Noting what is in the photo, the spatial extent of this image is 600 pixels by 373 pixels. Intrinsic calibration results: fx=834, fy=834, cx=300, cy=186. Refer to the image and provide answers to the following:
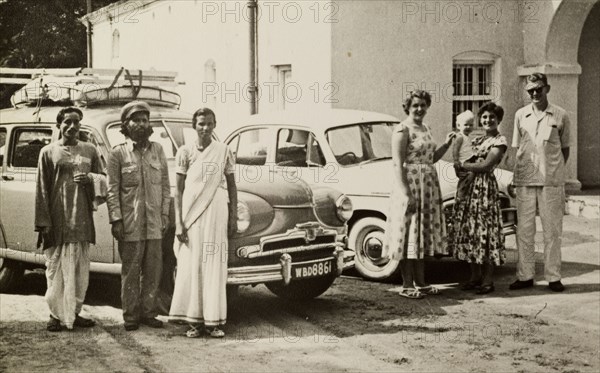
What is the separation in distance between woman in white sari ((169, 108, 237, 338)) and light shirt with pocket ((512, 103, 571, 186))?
11.4ft

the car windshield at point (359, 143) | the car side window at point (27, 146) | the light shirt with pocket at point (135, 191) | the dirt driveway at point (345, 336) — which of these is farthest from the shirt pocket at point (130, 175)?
the car windshield at point (359, 143)

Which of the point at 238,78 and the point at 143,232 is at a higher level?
the point at 238,78

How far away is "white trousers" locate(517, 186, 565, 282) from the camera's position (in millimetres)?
8594

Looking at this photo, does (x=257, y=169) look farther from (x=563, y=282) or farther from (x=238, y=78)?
(x=238, y=78)

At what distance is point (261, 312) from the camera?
25.6ft

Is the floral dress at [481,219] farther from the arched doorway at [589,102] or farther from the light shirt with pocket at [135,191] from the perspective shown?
the arched doorway at [589,102]

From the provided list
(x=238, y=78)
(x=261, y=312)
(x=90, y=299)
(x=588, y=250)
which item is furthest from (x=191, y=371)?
(x=238, y=78)

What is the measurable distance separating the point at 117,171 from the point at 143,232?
0.54 m

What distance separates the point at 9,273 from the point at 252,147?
2986 mm

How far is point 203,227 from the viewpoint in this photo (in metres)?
6.65

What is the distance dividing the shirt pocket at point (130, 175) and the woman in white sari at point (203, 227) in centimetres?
36

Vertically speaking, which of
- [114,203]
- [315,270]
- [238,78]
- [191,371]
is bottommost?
[191,371]

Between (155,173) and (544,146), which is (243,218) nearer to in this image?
(155,173)

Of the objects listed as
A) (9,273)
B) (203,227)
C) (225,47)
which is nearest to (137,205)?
(203,227)
